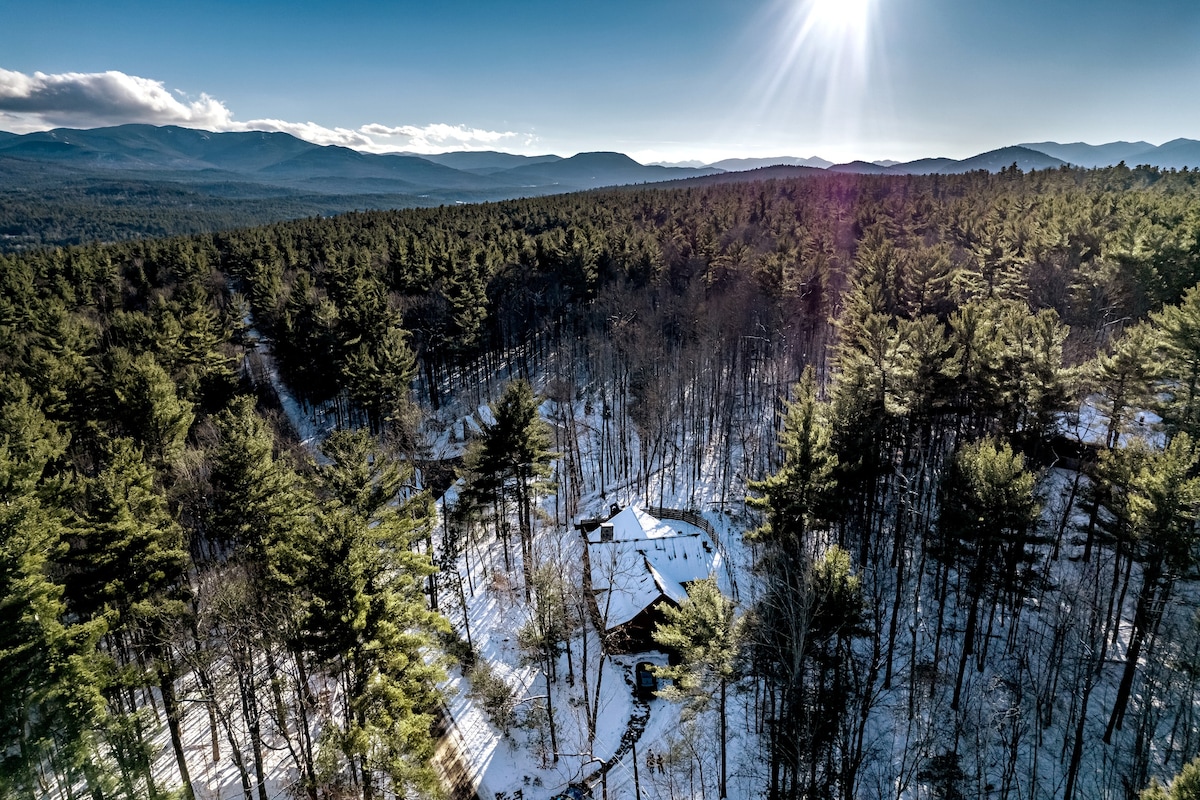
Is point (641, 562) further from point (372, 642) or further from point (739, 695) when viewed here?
point (372, 642)

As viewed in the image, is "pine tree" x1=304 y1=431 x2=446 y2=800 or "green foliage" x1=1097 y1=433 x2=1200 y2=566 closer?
"pine tree" x1=304 y1=431 x2=446 y2=800

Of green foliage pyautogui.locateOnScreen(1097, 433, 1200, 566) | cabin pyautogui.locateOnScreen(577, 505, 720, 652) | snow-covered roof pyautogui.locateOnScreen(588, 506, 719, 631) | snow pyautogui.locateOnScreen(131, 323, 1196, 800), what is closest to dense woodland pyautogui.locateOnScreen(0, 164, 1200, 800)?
green foliage pyautogui.locateOnScreen(1097, 433, 1200, 566)

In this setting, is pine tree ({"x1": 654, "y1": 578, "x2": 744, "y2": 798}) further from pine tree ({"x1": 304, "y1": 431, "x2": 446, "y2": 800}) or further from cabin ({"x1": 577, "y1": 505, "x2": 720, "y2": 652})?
pine tree ({"x1": 304, "y1": 431, "x2": 446, "y2": 800})

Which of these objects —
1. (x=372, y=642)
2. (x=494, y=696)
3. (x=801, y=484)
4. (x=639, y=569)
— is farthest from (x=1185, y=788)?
(x=494, y=696)

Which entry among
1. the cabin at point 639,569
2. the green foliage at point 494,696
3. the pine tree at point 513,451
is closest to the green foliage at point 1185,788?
the cabin at point 639,569

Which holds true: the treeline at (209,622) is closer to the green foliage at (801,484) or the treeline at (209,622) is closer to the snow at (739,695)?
the snow at (739,695)

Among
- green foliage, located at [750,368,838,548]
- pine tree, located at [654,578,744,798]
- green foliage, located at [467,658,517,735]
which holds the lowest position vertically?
green foliage, located at [467,658,517,735]

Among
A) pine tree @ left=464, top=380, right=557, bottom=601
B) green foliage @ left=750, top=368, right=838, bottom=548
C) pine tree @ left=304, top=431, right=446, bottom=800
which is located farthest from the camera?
pine tree @ left=464, top=380, right=557, bottom=601
